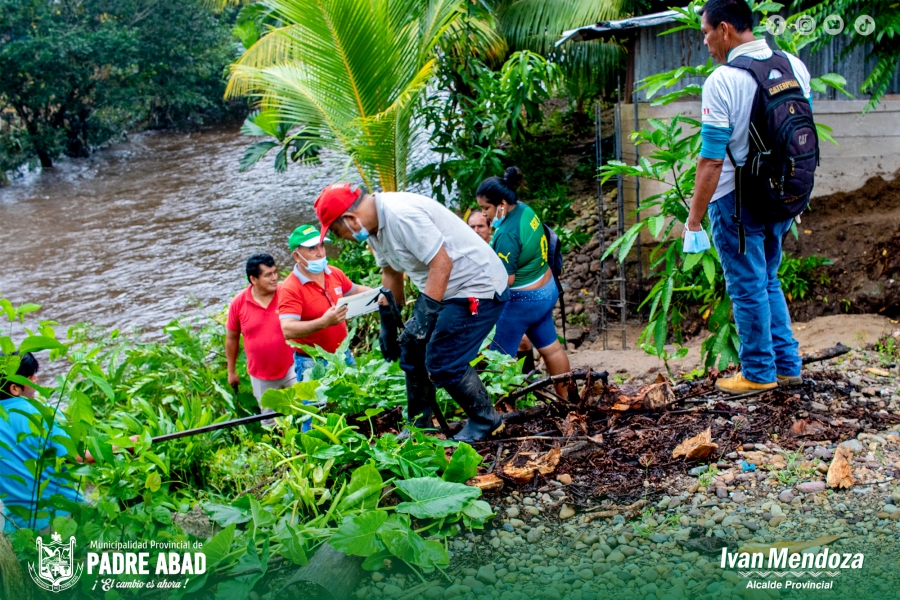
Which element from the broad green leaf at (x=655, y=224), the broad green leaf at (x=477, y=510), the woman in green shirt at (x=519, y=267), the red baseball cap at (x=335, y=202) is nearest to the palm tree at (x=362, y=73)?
the woman in green shirt at (x=519, y=267)

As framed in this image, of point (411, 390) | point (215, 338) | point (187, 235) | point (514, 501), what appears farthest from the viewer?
point (187, 235)

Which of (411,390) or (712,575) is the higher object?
(411,390)

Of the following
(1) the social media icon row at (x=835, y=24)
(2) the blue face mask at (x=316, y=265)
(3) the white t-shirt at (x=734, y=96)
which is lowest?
(2) the blue face mask at (x=316, y=265)

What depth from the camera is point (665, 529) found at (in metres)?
3.14

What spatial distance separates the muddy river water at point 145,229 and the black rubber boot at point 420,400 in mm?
5265

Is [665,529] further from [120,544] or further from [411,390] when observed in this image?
[120,544]

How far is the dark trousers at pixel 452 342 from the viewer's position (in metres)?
3.80

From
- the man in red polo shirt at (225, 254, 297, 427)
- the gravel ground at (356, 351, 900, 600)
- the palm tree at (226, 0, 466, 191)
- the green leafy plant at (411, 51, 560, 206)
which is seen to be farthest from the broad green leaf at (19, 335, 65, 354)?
the green leafy plant at (411, 51, 560, 206)

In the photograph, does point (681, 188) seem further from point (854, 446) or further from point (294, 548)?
point (294, 548)

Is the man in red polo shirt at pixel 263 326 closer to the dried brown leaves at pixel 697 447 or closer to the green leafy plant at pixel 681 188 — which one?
the green leafy plant at pixel 681 188

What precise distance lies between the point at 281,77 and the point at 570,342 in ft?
14.5

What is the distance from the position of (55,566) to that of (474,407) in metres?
1.99

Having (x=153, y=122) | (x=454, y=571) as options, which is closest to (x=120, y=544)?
(x=454, y=571)

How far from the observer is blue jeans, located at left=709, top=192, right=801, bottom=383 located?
392cm
